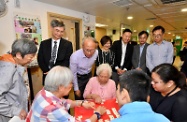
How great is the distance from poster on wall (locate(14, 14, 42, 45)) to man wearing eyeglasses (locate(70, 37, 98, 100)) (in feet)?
4.82

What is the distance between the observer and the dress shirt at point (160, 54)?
270 centimetres

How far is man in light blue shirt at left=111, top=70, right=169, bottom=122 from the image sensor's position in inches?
29.1

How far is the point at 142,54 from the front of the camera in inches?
115

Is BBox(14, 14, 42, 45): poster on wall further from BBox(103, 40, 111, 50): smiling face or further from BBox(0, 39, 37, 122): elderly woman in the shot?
BBox(0, 39, 37, 122): elderly woman

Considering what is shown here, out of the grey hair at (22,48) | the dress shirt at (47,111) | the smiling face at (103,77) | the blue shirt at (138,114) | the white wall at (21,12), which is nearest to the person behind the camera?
the blue shirt at (138,114)

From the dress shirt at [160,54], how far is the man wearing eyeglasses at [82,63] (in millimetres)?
1188

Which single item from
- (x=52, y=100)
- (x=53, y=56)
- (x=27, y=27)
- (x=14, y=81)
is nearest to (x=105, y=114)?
(x=52, y=100)

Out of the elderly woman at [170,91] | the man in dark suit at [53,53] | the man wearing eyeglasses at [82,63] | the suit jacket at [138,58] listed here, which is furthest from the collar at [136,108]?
the suit jacket at [138,58]

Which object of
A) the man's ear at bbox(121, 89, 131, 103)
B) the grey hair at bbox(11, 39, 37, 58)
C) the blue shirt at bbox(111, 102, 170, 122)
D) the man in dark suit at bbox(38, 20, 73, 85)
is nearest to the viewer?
the blue shirt at bbox(111, 102, 170, 122)

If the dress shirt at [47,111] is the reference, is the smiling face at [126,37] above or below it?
above

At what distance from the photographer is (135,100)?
32.8 inches

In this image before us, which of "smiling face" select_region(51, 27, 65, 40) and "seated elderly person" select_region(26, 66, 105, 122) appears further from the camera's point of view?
"smiling face" select_region(51, 27, 65, 40)

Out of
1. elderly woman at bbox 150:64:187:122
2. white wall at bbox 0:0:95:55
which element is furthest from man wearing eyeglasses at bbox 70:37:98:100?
white wall at bbox 0:0:95:55

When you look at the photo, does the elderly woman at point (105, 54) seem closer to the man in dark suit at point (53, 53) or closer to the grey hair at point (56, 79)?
the man in dark suit at point (53, 53)
